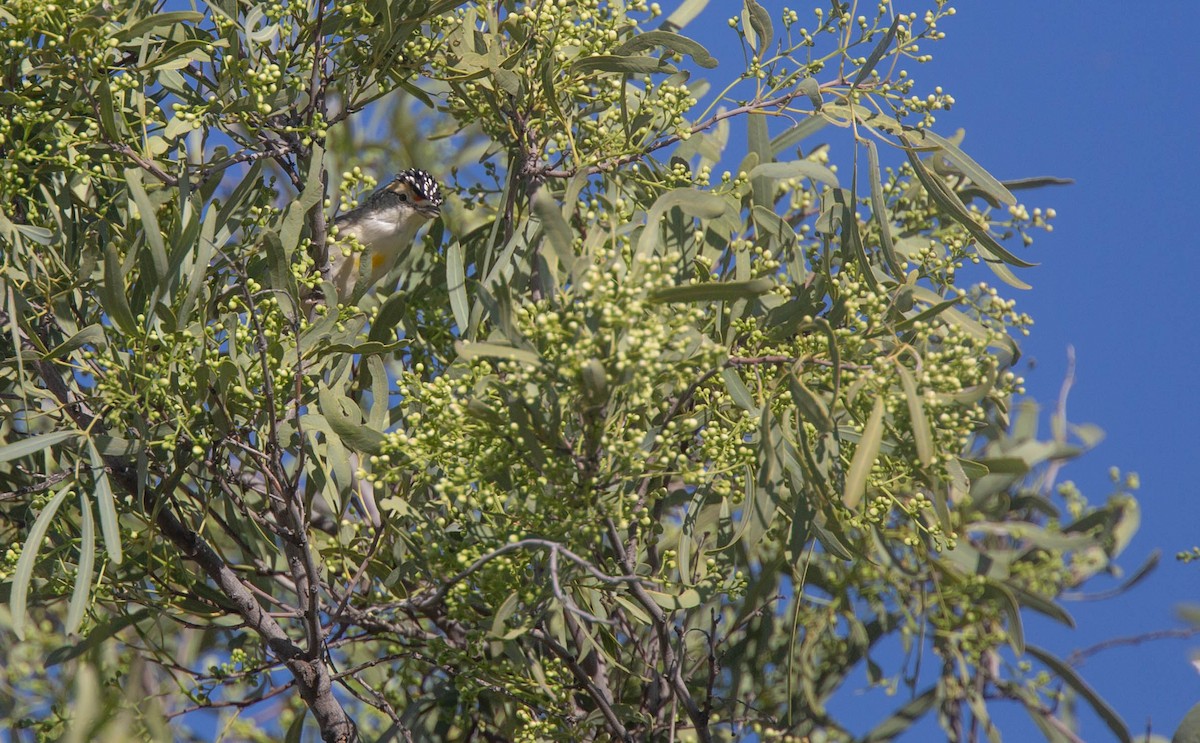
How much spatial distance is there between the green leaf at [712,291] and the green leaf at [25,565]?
1016 millimetres

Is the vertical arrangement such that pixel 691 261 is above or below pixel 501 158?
below

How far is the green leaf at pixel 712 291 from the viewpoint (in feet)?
5.22

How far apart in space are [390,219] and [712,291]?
1969mm

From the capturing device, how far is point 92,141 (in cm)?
205

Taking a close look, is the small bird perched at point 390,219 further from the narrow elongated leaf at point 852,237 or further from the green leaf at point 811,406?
the green leaf at point 811,406

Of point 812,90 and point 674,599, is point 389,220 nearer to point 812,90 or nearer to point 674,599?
point 812,90

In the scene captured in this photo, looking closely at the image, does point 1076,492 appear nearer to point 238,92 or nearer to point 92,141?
point 238,92

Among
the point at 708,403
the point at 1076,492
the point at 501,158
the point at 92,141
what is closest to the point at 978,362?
the point at 708,403

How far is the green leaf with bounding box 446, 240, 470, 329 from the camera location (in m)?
2.12

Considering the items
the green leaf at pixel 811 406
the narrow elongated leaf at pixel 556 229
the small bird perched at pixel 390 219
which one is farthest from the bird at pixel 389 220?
the green leaf at pixel 811 406

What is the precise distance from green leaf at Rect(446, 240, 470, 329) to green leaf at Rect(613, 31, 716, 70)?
47cm

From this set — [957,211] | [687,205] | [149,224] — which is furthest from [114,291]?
[957,211]

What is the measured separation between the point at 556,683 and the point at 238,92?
1202 mm

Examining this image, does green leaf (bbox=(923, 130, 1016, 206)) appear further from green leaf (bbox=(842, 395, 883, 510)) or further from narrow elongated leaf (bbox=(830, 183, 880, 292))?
green leaf (bbox=(842, 395, 883, 510))
